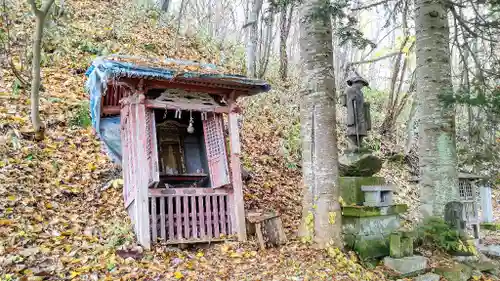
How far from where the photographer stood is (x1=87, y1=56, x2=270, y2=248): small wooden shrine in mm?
6332

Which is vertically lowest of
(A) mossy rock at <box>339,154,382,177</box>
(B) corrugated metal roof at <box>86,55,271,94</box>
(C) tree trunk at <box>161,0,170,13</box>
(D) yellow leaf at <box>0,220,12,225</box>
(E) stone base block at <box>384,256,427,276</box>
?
(E) stone base block at <box>384,256,427,276</box>

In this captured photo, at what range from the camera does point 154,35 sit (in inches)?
586

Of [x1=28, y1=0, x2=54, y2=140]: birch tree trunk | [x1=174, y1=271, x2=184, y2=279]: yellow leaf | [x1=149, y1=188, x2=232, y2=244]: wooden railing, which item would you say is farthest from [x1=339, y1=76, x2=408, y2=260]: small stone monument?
[x1=28, y1=0, x2=54, y2=140]: birch tree trunk

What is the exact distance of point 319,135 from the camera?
21.9 ft

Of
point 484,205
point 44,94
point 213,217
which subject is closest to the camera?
point 213,217

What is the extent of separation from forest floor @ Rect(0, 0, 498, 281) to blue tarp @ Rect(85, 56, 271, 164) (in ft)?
2.32

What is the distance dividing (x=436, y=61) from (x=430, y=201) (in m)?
2.73

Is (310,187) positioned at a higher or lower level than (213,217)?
higher

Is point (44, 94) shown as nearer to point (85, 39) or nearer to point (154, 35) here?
point (85, 39)

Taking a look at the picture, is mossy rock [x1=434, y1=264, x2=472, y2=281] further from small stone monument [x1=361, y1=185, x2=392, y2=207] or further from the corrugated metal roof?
the corrugated metal roof

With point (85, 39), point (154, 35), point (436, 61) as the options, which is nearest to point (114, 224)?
point (436, 61)

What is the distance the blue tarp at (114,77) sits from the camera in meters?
5.93

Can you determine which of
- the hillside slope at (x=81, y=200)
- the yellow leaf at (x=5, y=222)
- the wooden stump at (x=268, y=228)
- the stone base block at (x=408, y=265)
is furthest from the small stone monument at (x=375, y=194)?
the yellow leaf at (x=5, y=222)

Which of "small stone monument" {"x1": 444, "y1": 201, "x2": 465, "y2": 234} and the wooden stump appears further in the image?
"small stone monument" {"x1": 444, "y1": 201, "x2": 465, "y2": 234}
